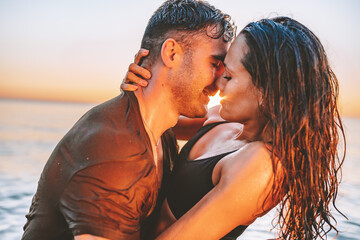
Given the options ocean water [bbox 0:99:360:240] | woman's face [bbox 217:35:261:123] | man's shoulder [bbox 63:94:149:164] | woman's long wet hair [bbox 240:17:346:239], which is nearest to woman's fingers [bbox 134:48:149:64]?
man's shoulder [bbox 63:94:149:164]

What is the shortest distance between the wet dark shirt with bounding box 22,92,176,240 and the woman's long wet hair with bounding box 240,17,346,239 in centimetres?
72

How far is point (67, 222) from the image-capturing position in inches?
76.0

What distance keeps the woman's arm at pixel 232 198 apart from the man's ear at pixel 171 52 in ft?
2.52

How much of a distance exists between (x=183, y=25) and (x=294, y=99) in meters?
0.85

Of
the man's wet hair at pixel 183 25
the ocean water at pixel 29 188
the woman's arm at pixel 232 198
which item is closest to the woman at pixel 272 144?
the woman's arm at pixel 232 198

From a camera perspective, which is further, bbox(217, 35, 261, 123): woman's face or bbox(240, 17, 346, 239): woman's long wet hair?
bbox(217, 35, 261, 123): woman's face

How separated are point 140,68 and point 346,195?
6.05 metres

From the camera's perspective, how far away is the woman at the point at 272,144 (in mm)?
2012

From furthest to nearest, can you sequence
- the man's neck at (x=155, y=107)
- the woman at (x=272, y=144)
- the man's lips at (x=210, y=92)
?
the man's lips at (x=210, y=92) → the man's neck at (x=155, y=107) → the woman at (x=272, y=144)

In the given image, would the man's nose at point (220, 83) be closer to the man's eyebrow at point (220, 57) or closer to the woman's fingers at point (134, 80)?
the man's eyebrow at point (220, 57)

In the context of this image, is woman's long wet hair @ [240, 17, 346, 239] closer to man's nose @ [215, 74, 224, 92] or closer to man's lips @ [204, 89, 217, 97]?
man's nose @ [215, 74, 224, 92]

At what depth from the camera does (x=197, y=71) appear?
2471mm

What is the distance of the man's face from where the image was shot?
2455 millimetres

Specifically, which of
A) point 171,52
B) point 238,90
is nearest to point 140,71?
point 171,52
